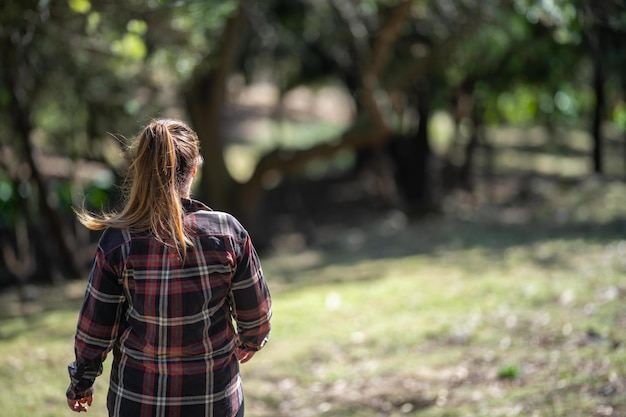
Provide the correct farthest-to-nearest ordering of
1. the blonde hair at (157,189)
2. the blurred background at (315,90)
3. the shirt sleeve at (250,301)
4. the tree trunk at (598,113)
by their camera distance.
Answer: the tree trunk at (598,113) < the blurred background at (315,90) < the shirt sleeve at (250,301) < the blonde hair at (157,189)

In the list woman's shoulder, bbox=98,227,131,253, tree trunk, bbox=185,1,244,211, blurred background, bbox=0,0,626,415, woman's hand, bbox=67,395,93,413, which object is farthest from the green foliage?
tree trunk, bbox=185,1,244,211

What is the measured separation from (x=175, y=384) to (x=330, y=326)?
5564 millimetres

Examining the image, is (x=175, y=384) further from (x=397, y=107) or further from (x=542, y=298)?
(x=397, y=107)

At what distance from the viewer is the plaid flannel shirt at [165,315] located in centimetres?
309

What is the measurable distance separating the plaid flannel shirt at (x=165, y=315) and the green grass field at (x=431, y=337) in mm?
2954

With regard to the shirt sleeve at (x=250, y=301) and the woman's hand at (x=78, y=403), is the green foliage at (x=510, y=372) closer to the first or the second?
the shirt sleeve at (x=250, y=301)

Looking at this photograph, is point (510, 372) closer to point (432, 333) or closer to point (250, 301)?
point (432, 333)

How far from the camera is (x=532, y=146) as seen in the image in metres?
25.0

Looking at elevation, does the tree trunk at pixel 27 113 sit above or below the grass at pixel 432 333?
above

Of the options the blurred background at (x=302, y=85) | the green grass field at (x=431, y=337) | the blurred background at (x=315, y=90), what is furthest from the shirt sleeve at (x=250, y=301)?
the blurred background at (x=302, y=85)

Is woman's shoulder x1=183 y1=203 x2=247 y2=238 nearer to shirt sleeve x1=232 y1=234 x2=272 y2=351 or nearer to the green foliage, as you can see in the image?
shirt sleeve x1=232 y1=234 x2=272 y2=351

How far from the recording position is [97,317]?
312 cm

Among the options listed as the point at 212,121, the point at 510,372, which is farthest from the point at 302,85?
the point at 510,372

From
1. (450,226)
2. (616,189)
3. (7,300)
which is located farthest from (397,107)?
(7,300)
